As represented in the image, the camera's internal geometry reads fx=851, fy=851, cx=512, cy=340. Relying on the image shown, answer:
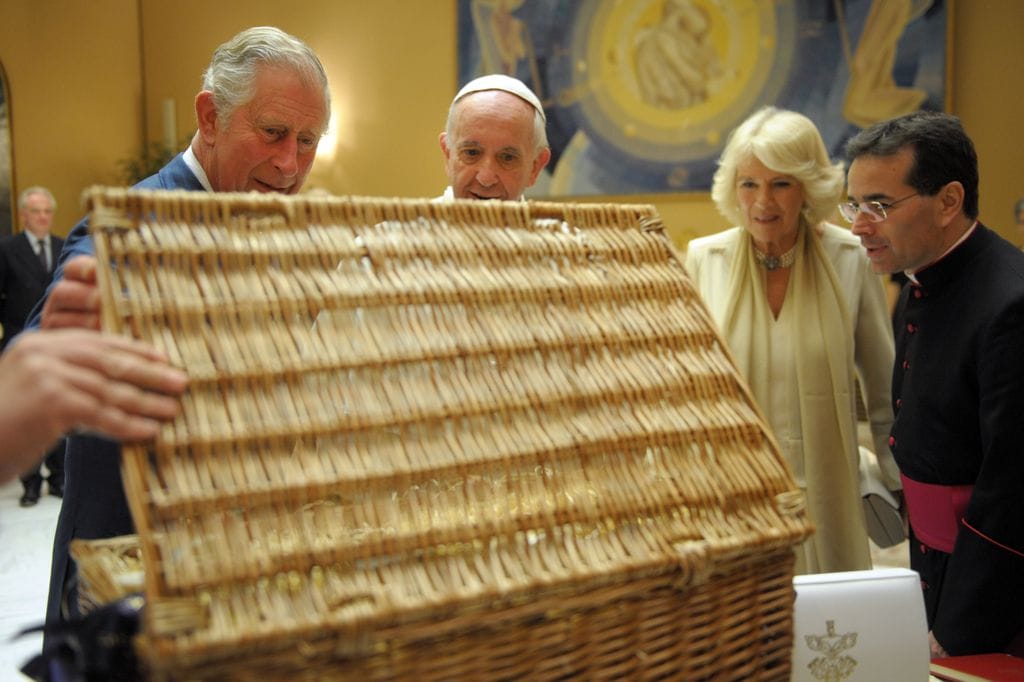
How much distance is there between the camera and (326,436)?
2.93 ft

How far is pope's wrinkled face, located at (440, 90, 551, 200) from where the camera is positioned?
2184mm

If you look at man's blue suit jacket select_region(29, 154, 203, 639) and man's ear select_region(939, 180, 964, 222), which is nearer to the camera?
man's blue suit jacket select_region(29, 154, 203, 639)

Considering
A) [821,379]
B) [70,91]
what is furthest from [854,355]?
[70,91]

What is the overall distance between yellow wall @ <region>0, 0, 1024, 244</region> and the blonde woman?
4.92 metres

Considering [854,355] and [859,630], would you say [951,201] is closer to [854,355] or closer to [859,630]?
[854,355]

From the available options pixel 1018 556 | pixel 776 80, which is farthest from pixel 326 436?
pixel 776 80

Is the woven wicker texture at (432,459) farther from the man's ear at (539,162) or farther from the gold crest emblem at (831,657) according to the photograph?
the man's ear at (539,162)

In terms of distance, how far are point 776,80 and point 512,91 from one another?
584 cm

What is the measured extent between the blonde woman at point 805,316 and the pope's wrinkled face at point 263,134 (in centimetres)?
132

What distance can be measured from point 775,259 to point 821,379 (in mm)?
433

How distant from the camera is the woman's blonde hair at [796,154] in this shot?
8.73 feet

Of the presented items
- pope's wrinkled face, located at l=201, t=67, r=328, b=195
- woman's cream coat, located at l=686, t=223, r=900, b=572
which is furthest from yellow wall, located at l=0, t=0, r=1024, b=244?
pope's wrinkled face, located at l=201, t=67, r=328, b=195

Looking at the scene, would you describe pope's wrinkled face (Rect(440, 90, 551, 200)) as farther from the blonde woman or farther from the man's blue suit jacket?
the man's blue suit jacket

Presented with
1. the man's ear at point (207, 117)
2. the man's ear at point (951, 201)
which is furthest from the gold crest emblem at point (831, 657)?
the man's ear at point (207, 117)
